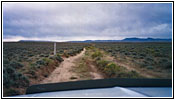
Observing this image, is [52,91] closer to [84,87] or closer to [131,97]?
[84,87]

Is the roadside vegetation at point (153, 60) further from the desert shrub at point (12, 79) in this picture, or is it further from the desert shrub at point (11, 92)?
the desert shrub at point (12, 79)

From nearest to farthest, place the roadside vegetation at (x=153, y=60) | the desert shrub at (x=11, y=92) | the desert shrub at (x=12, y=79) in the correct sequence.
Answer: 1. the desert shrub at (x=11, y=92)
2. the desert shrub at (x=12, y=79)
3. the roadside vegetation at (x=153, y=60)

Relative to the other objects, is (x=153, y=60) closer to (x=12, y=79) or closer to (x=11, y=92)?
(x=12, y=79)

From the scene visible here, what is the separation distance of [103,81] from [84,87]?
0.35 metres

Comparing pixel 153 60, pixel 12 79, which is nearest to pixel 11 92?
pixel 12 79

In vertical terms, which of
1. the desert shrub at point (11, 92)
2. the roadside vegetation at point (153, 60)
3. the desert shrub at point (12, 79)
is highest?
the roadside vegetation at point (153, 60)

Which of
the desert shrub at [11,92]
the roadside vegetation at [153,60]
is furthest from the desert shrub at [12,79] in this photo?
the roadside vegetation at [153,60]

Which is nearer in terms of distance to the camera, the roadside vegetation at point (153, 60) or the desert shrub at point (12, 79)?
the desert shrub at point (12, 79)

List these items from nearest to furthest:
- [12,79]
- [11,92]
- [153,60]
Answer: [11,92]
[12,79]
[153,60]

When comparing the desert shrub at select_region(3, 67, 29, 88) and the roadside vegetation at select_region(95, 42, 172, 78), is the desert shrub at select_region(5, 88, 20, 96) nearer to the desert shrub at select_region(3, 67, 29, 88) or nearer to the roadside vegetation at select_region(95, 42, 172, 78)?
the desert shrub at select_region(3, 67, 29, 88)

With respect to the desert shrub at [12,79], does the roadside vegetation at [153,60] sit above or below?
above

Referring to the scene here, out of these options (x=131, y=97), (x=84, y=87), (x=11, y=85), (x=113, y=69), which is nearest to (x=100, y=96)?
(x=131, y=97)

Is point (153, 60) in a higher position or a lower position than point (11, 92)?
higher

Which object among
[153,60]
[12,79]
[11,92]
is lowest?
[11,92]
